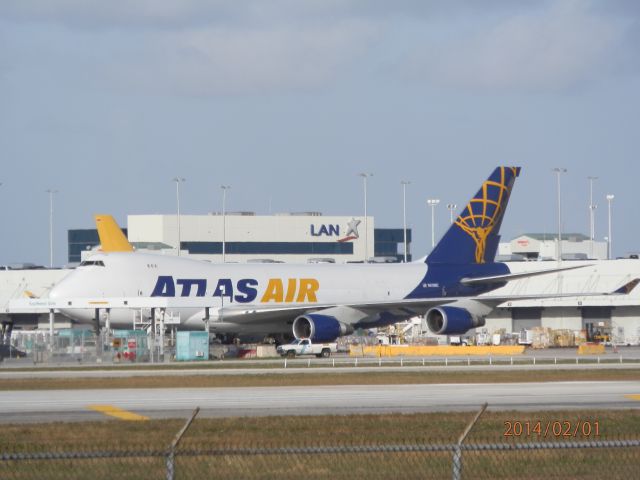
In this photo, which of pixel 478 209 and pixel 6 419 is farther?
pixel 478 209

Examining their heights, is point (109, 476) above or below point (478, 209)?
below

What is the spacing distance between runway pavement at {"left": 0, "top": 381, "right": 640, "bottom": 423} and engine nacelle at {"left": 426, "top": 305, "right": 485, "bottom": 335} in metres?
25.5

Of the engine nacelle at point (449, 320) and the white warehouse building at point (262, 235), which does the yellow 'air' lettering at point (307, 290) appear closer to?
the engine nacelle at point (449, 320)

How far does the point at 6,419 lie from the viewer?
29.5 metres

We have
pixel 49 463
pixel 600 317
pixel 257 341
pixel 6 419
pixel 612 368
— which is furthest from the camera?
pixel 600 317

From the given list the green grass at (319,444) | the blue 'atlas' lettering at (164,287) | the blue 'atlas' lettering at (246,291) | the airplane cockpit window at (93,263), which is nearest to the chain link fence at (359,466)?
the green grass at (319,444)

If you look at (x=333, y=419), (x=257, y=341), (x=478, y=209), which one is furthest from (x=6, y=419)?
(x=478, y=209)

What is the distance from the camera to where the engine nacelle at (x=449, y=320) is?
67188 millimetres

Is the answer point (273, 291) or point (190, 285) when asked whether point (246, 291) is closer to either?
point (273, 291)

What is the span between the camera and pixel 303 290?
2753 inches

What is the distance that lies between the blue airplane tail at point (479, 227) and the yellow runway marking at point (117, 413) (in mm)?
44913

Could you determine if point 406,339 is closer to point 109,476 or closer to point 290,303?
point 290,303

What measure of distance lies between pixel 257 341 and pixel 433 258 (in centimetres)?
1205

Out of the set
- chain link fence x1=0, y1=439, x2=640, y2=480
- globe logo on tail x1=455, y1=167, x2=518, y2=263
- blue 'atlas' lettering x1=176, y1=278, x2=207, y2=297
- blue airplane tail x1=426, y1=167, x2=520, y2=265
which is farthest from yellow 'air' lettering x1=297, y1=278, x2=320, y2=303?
chain link fence x1=0, y1=439, x2=640, y2=480
